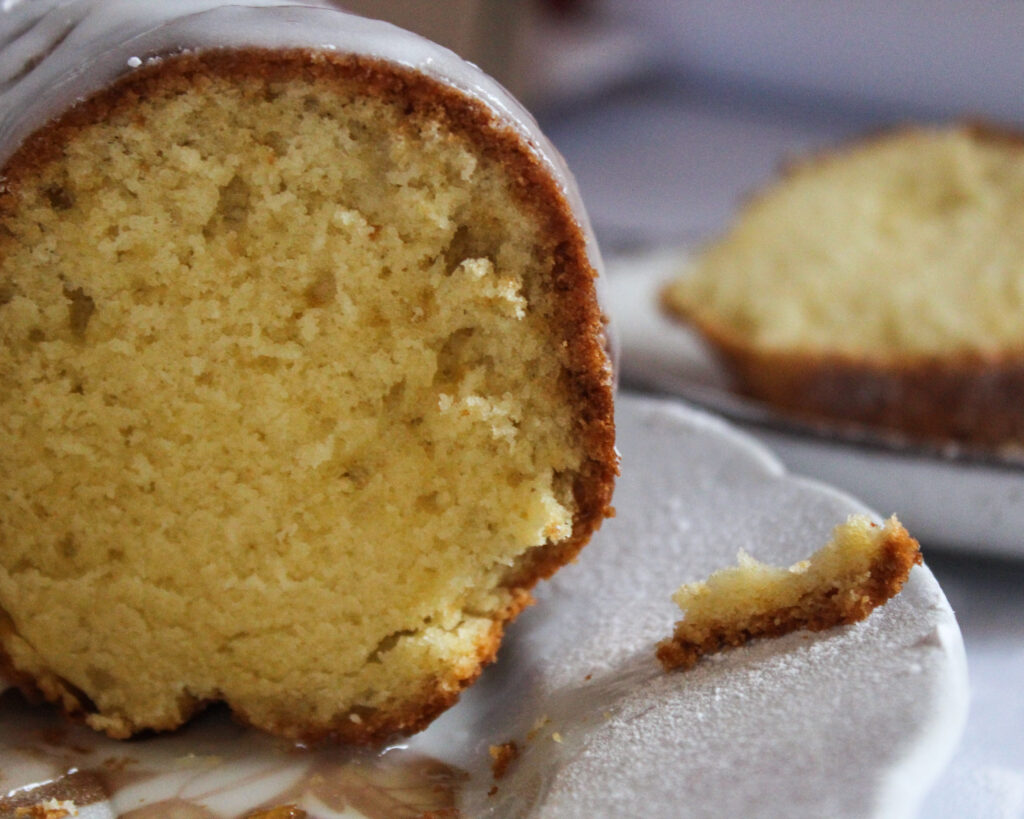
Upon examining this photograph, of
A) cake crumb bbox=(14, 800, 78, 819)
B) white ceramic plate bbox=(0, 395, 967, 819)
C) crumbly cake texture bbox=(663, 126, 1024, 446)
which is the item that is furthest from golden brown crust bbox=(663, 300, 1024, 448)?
cake crumb bbox=(14, 800, 78, 819)

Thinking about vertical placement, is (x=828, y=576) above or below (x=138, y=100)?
below

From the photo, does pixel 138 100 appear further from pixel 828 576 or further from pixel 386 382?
pixel 828 576

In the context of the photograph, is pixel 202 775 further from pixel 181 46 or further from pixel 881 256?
pixel 881 256

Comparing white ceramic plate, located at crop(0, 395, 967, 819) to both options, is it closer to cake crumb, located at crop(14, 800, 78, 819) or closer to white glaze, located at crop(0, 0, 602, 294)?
cake crumb, located at crop(14, 800, 78, 819)

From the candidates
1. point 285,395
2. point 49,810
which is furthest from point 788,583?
point 49,810

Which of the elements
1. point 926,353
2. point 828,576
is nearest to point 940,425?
point 926,353

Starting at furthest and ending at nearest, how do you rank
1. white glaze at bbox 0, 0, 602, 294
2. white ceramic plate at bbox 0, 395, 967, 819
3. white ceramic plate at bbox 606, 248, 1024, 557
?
white ceramic plate at bbox 606, 248, 1024, 557 < white glaze at bbox 0, 0, 602, 294 < white ceramic plate at bbox 0, 395, 967, 819
